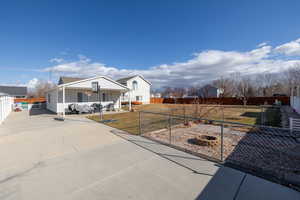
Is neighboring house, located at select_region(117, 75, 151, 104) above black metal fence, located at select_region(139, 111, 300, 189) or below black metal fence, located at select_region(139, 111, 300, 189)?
above

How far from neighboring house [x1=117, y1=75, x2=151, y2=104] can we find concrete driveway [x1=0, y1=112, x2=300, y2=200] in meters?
24.5

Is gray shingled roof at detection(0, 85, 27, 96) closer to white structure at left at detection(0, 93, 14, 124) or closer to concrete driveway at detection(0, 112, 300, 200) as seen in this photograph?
white structure at left at detection(0, 93, 14, 124)

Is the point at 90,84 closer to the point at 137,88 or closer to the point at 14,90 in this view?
the point at 137,88

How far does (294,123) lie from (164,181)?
25.0ft

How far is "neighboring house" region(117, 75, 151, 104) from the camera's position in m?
28.9

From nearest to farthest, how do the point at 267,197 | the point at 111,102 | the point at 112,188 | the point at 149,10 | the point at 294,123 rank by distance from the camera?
the point at 267,197 → the point at 112,188 → the point at 294,123 → the point at 149,10 → the point at 111,102

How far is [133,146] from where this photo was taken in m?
4.73

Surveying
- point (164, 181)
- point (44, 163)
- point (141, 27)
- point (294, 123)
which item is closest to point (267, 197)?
point (164, 181)

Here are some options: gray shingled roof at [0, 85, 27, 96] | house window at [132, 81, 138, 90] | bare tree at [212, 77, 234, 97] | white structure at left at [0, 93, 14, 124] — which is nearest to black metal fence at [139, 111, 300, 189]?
white structure at left at [0, 93, 14, 124]

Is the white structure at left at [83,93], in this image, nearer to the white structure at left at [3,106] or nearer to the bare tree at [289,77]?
the white structure at left at [3,106]

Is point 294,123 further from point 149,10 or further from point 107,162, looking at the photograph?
point 149,10

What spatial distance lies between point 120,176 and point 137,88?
27.9m

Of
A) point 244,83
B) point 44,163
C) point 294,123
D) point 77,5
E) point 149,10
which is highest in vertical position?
point 149,10

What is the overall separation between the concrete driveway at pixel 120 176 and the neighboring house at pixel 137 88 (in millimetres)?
24499
